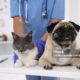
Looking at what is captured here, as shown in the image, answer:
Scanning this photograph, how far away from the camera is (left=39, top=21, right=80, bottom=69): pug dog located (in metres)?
0.81

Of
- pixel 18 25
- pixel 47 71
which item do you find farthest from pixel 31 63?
pixel 18 25

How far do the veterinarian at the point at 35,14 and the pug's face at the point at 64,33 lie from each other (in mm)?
572

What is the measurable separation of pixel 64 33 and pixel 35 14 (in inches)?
28.8

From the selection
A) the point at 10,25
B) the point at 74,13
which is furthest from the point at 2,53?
the point at 74,13

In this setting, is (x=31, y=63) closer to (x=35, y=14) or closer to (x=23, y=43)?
(x=23, y=43)

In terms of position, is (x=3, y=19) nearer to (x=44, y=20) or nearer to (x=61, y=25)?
(x=44, y=20)

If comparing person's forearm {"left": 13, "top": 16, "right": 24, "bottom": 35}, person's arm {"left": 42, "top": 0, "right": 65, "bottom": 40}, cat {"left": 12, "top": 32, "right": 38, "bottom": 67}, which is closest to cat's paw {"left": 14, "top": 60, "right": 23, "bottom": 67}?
cat {"left": 12, "top": 32, "right": 38, "bottom": 67}

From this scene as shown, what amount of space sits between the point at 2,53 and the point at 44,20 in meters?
0.58

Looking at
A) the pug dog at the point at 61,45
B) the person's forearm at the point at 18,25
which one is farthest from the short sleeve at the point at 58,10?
the pug dog at the point at 61,45

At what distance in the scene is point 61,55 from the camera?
86cm

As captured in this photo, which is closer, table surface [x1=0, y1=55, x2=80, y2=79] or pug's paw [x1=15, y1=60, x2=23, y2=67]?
table surface [x1=0, y1=55, x2=80, y2=79]

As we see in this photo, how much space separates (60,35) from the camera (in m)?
0.81

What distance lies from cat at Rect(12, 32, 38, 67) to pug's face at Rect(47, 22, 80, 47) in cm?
11

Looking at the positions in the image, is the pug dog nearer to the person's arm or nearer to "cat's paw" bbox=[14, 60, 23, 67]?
"cat's paw" bbox=[14, 60, 23, 67]
